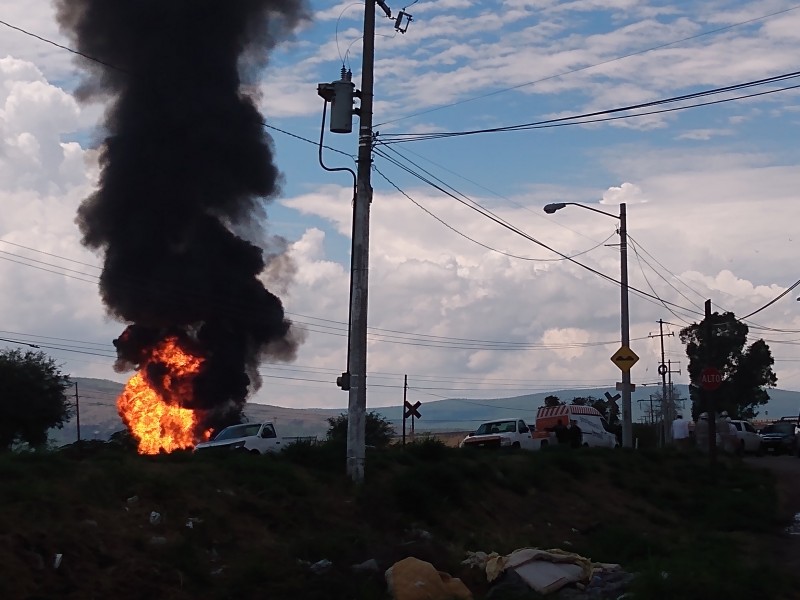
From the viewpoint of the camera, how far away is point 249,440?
27.8 meters

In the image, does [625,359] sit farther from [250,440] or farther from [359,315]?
[359,315]

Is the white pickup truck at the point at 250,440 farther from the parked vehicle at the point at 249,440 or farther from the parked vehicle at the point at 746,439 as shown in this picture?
the parked vehicle at the point at 746,439

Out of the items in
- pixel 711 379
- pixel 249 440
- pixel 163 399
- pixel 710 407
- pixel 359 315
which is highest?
pixel 359 315

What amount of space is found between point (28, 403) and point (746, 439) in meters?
32.9

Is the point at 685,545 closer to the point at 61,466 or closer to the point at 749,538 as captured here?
the point at 749,538

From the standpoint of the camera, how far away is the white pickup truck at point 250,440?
27.4 meters

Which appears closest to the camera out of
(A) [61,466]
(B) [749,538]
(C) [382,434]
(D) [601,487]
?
(A) [61,466]

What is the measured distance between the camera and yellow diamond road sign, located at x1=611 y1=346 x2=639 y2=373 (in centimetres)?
3169

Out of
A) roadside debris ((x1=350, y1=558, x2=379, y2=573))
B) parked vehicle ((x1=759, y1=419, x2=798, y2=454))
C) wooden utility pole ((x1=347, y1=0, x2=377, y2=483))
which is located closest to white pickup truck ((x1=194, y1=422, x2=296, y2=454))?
wooden utility pole ((x1=347, y1=0, x2=377, y2=483))

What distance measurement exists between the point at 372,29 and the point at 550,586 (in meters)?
12.1

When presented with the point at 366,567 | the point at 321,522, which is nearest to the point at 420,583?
the point at 366,567

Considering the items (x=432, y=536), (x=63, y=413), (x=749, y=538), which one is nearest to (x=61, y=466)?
(x=432, y=536)

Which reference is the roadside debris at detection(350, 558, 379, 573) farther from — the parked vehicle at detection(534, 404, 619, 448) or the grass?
the parked vehicle at detection(534, 404, 619, 448)

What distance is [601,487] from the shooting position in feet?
88.0
